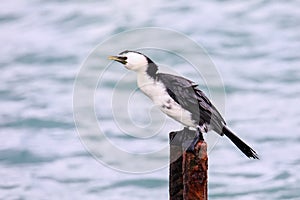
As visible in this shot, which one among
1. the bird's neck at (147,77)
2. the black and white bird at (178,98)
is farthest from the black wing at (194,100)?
the bird's neck at (147,77)

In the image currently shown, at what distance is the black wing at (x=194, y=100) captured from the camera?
28.5 ft

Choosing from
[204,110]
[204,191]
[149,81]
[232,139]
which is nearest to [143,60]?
[149,81]

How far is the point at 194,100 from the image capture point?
28.8 ft

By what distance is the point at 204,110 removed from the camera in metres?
8.73

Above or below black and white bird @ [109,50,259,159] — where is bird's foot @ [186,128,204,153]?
below

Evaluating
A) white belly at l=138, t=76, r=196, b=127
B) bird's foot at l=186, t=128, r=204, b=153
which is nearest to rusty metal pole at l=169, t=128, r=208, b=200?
bird's foot at l=186, t=128, r=204, b=153

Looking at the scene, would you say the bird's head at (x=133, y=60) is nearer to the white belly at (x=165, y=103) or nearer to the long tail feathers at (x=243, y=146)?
the white belly at (x=165, y=103)

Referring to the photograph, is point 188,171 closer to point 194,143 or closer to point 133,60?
point 194,143

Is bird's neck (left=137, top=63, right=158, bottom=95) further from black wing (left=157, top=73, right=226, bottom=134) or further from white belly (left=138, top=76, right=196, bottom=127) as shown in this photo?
black wing (left=157, top=73, right=226, bottom=134)

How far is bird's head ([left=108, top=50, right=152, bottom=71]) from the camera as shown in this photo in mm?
8922

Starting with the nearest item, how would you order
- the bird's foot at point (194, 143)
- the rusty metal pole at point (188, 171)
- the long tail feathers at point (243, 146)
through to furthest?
the rusty metal pole at point (188, 171) → the bird's foot at point (194, 143) → the long tail feathers at point (243, 146)

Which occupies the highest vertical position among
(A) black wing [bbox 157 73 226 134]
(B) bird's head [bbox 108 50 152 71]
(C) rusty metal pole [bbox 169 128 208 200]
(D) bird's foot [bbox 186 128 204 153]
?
(B) bird's head [bbox 108 50 152 71]

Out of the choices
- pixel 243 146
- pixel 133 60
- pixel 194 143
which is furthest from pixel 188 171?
pixel 133 60

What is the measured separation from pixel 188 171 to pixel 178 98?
5.38 ft
